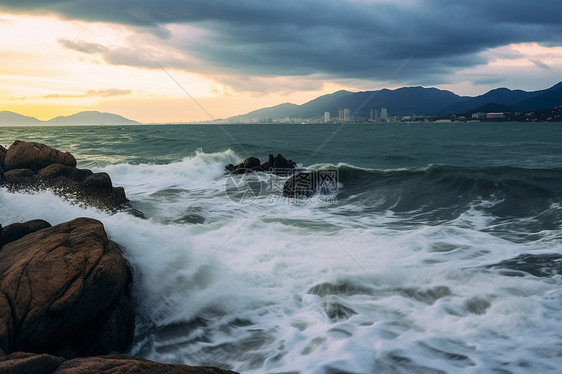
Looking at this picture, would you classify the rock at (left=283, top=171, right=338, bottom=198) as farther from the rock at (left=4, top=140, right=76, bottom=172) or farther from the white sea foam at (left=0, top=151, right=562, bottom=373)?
the rock at (left=4, top=140, right=76, bottom=172)

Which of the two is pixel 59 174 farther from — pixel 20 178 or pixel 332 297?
pixel 332 297

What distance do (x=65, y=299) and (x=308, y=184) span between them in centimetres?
1178

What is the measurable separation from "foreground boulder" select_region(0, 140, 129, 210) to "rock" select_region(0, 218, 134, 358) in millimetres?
6576

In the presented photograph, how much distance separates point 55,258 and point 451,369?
17.5 feet

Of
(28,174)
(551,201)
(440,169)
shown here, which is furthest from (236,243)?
(440,169)

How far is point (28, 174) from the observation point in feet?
44.4

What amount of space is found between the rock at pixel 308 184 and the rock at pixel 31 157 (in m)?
9.10

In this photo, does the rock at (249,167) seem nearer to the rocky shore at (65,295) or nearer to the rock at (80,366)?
the rocky shore at (65,295)

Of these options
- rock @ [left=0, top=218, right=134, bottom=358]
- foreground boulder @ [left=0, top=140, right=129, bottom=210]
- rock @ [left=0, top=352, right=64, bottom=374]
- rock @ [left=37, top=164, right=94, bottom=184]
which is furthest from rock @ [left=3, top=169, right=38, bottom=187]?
rock @ [left=0, top=352, right=64, bottom=374]

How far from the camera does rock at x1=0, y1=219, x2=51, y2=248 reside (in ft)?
21.2

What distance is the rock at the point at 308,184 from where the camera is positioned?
15.1 meters

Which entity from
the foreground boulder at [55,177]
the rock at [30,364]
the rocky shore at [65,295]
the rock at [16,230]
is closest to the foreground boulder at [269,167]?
the foreground boulder at [55,177]

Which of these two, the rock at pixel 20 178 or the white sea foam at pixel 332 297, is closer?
the white sea foam at pixel 332 297

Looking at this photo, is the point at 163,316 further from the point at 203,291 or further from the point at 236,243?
the point at 236,243
